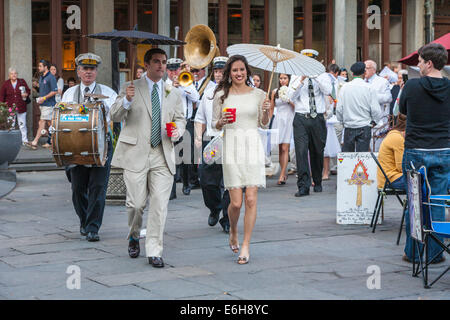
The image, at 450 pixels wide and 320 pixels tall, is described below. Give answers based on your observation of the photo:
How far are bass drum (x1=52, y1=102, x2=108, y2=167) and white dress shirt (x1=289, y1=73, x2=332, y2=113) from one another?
4.81m

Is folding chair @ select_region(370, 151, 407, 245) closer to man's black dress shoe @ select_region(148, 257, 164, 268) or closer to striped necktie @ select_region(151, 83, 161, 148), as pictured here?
striped necktie @ select_region(151, 83, 161, 148)

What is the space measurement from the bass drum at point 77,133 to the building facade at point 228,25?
36.4ft

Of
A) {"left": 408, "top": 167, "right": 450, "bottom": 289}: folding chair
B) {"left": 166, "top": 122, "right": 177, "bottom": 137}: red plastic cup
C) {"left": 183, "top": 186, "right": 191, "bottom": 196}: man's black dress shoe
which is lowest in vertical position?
{"left": 183, "top": 186, "right": 191, "bottom": 196}: man's black dress shoe

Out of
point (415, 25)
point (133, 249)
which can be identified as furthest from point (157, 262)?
point (415, 25)

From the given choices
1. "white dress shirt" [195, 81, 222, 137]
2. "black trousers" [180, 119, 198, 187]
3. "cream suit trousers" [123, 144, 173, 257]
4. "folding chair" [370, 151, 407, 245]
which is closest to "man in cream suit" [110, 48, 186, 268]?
"cream suit trousers" [123, 144, 173, 257]

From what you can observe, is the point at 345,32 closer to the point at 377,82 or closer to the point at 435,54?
the point at 377,82

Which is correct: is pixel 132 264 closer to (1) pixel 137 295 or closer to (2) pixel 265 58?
(1) pixel 137 295

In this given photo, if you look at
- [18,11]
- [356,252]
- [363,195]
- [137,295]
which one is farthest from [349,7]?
[137,295]

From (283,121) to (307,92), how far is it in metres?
1.45

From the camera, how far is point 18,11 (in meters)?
20.5

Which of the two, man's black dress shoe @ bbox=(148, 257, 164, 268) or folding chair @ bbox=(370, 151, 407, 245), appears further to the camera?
folding chair @ bbox=(370, 151, 407, 245)

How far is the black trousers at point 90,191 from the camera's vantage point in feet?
28.0

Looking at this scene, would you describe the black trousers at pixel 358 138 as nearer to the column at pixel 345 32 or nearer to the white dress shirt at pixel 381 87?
the white dress shirt at pixel 381 87

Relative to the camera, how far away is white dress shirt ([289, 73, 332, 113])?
12.4 metres
